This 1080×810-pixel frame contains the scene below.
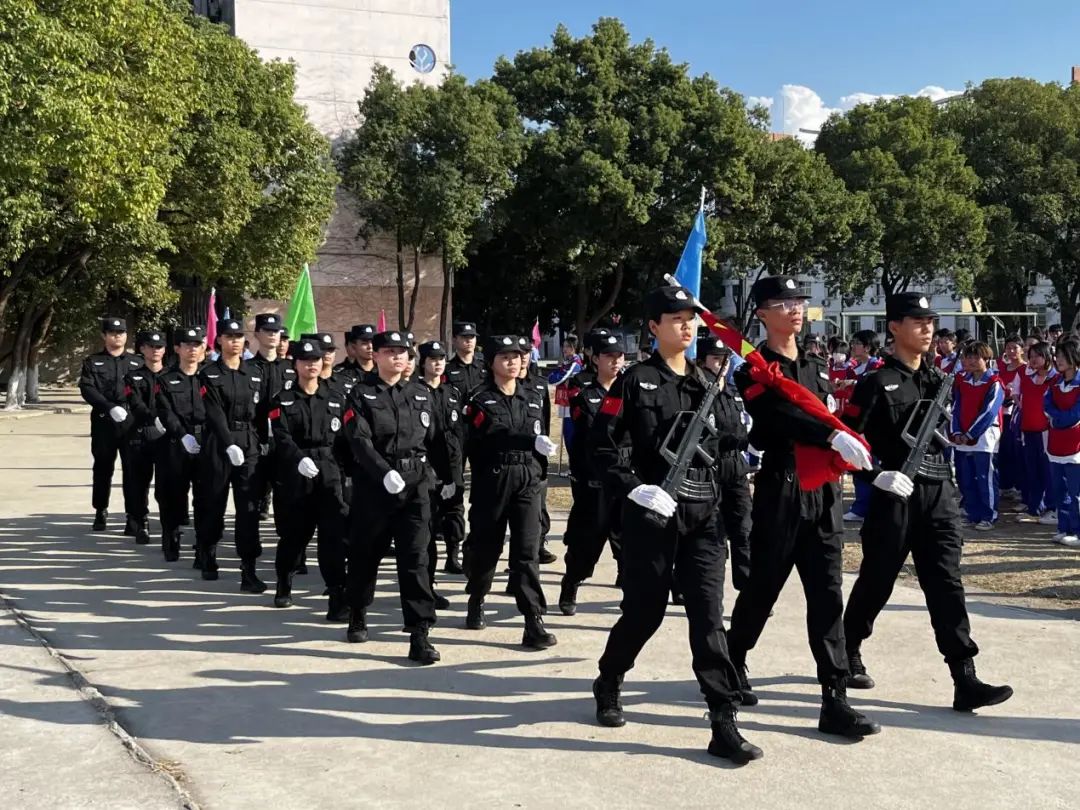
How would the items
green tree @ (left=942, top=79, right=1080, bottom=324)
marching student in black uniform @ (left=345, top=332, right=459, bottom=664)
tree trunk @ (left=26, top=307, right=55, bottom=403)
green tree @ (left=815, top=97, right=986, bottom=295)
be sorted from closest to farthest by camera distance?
marching student in black uniform @ (left=345, top=332, right=459, bottom=664)
tree trunk @ (left=26, top=307, right=55, bottom=403)
green tree @ (left=815, top=97, right=986, bottom=295)
green tree @ (left=942, top=79, right=1080, bottom=324)

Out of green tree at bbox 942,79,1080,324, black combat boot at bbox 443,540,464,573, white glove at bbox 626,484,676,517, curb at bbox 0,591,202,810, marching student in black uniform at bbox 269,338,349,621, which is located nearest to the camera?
curb at bbox 0,591,202,810

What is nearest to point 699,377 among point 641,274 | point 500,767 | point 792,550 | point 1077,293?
point 792,550

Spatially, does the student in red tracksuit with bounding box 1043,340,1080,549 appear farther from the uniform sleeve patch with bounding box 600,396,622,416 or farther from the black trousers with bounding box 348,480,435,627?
the uniform sleeve patch with bounding box 600,396,622,416

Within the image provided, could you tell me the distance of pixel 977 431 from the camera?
36.9ft

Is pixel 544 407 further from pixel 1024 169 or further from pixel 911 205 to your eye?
pixel 1024 169

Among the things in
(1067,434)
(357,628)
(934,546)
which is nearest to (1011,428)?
(1067,434)

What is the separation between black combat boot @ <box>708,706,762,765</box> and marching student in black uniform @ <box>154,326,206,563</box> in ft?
20.2

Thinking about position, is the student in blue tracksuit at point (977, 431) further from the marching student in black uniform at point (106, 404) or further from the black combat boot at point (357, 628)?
the marching student in black uniform at point (106, 404)

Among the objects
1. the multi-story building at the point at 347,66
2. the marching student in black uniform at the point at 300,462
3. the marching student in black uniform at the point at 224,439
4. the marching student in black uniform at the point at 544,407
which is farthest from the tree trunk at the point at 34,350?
the marching student in black uniform at the point at 300,462

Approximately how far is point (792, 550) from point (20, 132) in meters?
18.6

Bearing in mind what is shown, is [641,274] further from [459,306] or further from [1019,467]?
[1019,467]

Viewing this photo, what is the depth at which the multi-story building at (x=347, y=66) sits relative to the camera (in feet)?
150

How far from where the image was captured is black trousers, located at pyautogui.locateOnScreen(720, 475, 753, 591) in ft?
23.2

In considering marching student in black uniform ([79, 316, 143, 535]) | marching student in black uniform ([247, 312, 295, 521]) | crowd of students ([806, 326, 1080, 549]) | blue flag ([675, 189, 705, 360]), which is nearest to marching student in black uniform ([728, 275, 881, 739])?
crowd of students ([806, 326, 1080, 549])
